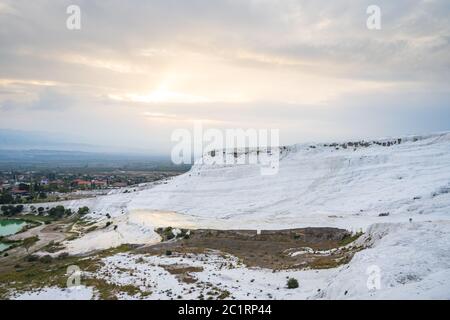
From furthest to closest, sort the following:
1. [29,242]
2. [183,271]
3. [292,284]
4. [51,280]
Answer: [29,242]
[51,280]
[183,271]
[292,284]

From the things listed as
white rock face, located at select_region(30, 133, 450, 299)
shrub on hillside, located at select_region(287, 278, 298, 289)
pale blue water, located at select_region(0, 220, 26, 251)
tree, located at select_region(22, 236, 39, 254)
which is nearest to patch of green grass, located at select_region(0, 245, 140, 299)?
white rock face, located at select_region(30, 133, 450, 299)

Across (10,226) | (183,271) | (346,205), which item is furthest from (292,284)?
(10,226)

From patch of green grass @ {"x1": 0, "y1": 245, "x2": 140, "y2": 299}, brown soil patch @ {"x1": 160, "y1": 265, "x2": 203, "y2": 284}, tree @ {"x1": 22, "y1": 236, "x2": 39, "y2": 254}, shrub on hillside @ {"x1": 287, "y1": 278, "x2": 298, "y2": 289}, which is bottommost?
tree @ {"x1": 22, "y1": 236, "x2": 39, "y2": 254}

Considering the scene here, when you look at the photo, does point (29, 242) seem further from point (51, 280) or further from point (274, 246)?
point (274, 246)

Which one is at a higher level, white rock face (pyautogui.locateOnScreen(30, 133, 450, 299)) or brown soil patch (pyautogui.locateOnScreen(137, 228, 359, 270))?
white rock face (pyautogui.locateOnScreen(30, 133, 450, 299))

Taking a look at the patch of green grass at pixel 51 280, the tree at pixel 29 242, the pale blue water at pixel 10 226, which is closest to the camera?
the patch of green grass at pixel 51 280

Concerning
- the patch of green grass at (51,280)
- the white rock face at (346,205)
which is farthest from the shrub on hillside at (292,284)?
the patch of green grass at (51,280)

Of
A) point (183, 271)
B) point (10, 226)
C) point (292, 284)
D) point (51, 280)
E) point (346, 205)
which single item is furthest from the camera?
point (10, 226)

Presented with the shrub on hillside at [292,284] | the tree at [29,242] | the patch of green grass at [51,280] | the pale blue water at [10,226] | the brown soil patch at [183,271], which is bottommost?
the pale blue water at [10,226]

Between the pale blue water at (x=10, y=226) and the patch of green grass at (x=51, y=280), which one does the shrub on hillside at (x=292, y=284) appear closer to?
the patch of green grass at (x=51, y=280)

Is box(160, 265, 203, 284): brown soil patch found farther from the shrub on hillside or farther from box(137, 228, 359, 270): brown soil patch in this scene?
the shrub on hillside

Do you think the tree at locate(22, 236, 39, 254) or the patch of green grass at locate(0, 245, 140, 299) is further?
the tree at locate(22, 236, 39, 254)

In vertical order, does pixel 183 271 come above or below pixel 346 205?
below

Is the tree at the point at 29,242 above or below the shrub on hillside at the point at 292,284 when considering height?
below
